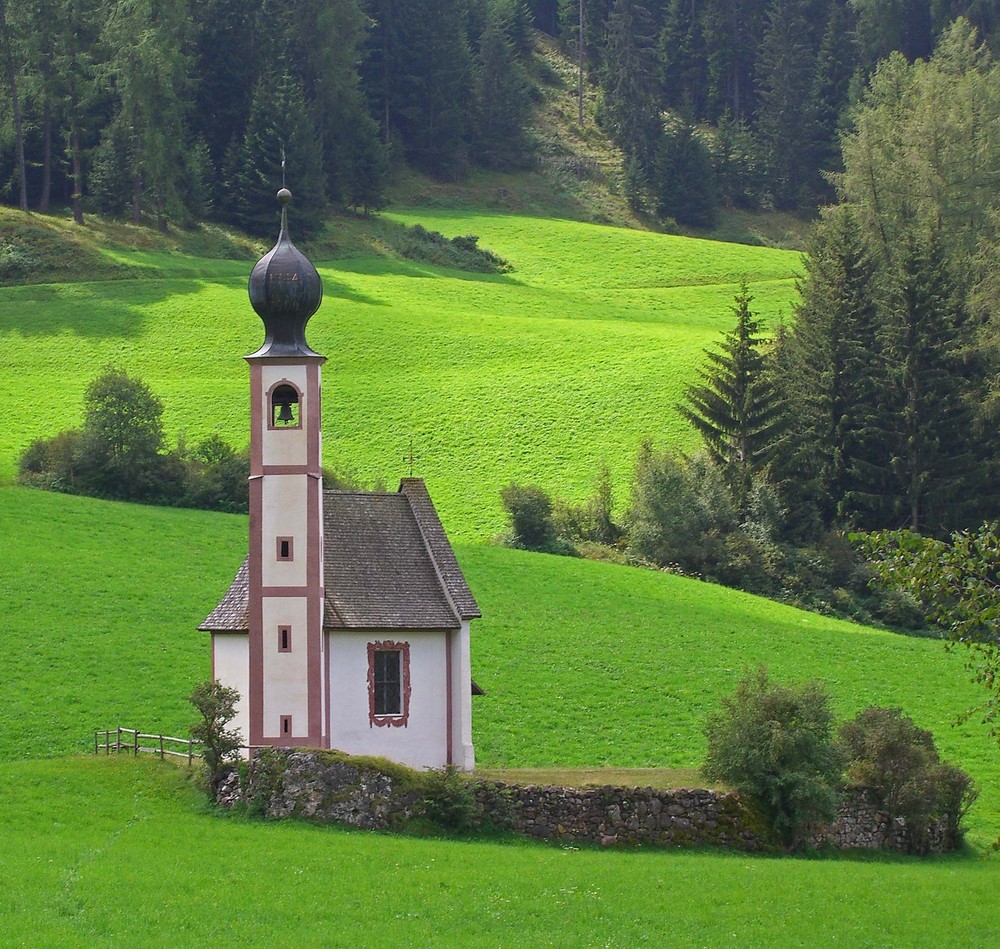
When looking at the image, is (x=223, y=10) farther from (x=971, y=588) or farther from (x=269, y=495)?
(x=971, y=588)

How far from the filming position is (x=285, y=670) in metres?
32.8

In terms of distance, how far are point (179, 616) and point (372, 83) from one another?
85.8 m

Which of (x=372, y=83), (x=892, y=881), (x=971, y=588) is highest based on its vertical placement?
(x=372, y=83)

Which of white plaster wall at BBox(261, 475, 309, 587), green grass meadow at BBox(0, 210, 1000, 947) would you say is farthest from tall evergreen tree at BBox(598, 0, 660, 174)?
white plaster wall at BBox(261, 475, 309, 587)

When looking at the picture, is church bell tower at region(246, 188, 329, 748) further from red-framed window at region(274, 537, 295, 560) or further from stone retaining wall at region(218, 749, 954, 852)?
stone retaining wall at region(218, 749, 954, 852)

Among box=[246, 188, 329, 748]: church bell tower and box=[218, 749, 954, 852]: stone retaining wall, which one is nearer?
box=[218, 749, 954, 852]: stone retaining wall

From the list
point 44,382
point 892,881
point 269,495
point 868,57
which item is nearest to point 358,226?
A: point 44,382

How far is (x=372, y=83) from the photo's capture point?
125188 millimetres

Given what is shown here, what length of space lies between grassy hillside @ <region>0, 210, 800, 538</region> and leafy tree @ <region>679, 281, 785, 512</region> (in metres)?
3.90

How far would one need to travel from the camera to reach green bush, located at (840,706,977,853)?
3225 cm

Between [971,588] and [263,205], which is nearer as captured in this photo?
[971,588]

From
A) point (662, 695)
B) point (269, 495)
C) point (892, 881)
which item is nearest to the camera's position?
point (892, 881)

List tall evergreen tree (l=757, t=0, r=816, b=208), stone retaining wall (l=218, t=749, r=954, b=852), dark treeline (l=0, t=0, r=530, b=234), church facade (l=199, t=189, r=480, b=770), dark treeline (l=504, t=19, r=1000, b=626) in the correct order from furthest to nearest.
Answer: tall evergreen tree (l=757, t=0, r=816, b=208) → dark treeline (l=0, t=0, r=530, b=234) → dark treeline (l=504, t=19, r=1000, b=626) → church facade (l=199, t=189, r=480, b=770) → stone retaining wall (l=218, t=749, r=954, b=852)

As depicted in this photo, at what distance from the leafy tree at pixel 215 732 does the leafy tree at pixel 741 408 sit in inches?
1384
